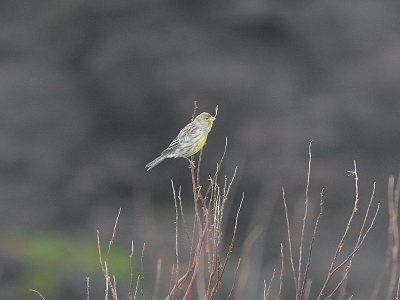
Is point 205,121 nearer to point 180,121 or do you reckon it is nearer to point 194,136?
point 194,136

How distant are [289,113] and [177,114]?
190 centimetres

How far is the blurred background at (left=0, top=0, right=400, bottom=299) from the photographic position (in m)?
12.2

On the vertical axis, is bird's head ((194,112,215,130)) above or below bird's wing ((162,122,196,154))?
above

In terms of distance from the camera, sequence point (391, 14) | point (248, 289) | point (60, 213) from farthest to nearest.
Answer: point (391, 14)
point (60, 213)
point (248, 289)

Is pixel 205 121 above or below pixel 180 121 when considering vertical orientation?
above

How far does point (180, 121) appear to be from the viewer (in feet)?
42.8

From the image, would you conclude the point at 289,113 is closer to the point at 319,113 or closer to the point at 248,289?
the point at 319,113

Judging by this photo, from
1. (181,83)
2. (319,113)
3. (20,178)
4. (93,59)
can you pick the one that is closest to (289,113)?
(319,113)

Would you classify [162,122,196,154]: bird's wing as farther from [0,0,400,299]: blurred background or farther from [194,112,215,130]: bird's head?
[0,0,400,299]: blurred background

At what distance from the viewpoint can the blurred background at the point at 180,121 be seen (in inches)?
479

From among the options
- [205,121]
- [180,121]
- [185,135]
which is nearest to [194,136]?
[205,121]

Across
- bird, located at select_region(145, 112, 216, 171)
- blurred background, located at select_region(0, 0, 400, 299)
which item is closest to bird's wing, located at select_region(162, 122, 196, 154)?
bird, located at select_region(145, 112, 216, 171)

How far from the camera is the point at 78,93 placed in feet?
46.6

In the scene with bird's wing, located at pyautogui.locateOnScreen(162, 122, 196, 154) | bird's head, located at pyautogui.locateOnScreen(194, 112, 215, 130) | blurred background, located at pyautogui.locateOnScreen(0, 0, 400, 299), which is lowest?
blurred background, located at pyautogui.locateOnScreen(0, 0, 400, 299)
